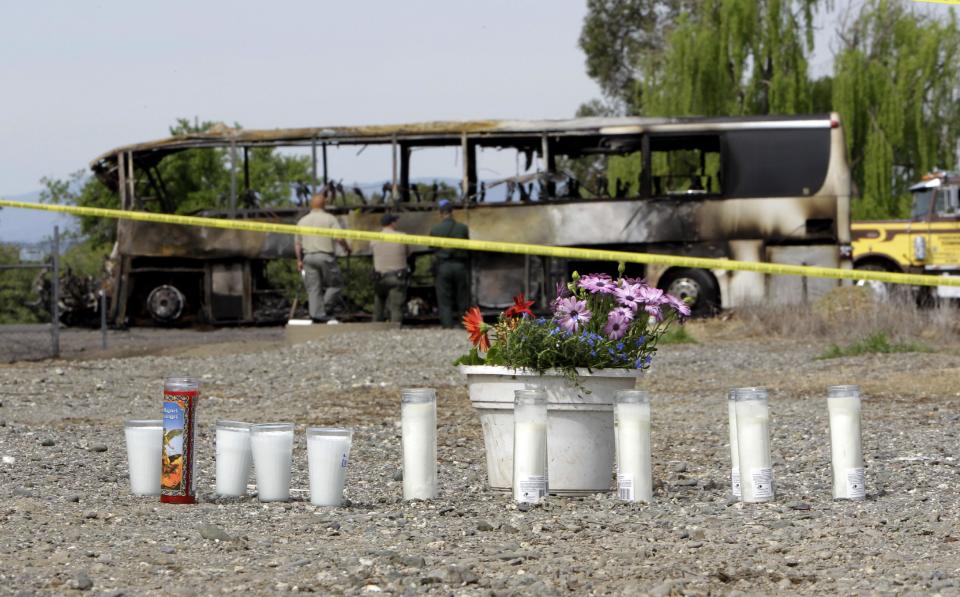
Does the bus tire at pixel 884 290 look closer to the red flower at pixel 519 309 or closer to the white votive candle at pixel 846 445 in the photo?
the red flower at pixel 519 309

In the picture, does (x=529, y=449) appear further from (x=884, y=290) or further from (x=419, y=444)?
(x=884, y=290)

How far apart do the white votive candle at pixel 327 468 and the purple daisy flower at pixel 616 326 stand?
4.41ft

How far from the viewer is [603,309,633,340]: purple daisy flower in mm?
7398

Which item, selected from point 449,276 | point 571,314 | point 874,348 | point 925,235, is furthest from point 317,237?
point 925,235

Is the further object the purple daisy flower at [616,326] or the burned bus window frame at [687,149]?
the burned bus window frame at [687,149]

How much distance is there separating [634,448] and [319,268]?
13.3m

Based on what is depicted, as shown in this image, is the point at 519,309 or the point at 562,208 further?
the point at 562,208

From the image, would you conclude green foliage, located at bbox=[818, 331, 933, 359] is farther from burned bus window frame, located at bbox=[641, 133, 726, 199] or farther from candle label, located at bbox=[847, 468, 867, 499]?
candle label, located at bbox=[847, 468, 867, 499]

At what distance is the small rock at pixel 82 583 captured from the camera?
496cm

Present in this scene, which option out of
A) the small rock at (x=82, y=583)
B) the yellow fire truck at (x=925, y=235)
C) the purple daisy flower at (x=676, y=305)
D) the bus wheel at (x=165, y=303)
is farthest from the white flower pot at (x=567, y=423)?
the yellow fire truck at (x=925, y=235)

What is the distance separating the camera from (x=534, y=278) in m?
22.7

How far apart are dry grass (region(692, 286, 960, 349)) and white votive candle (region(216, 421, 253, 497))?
40.5ft

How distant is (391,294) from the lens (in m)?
21.4

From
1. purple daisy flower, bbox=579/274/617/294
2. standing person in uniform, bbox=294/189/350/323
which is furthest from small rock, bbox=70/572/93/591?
standing person in uniform, bbox=294/189/350/323
